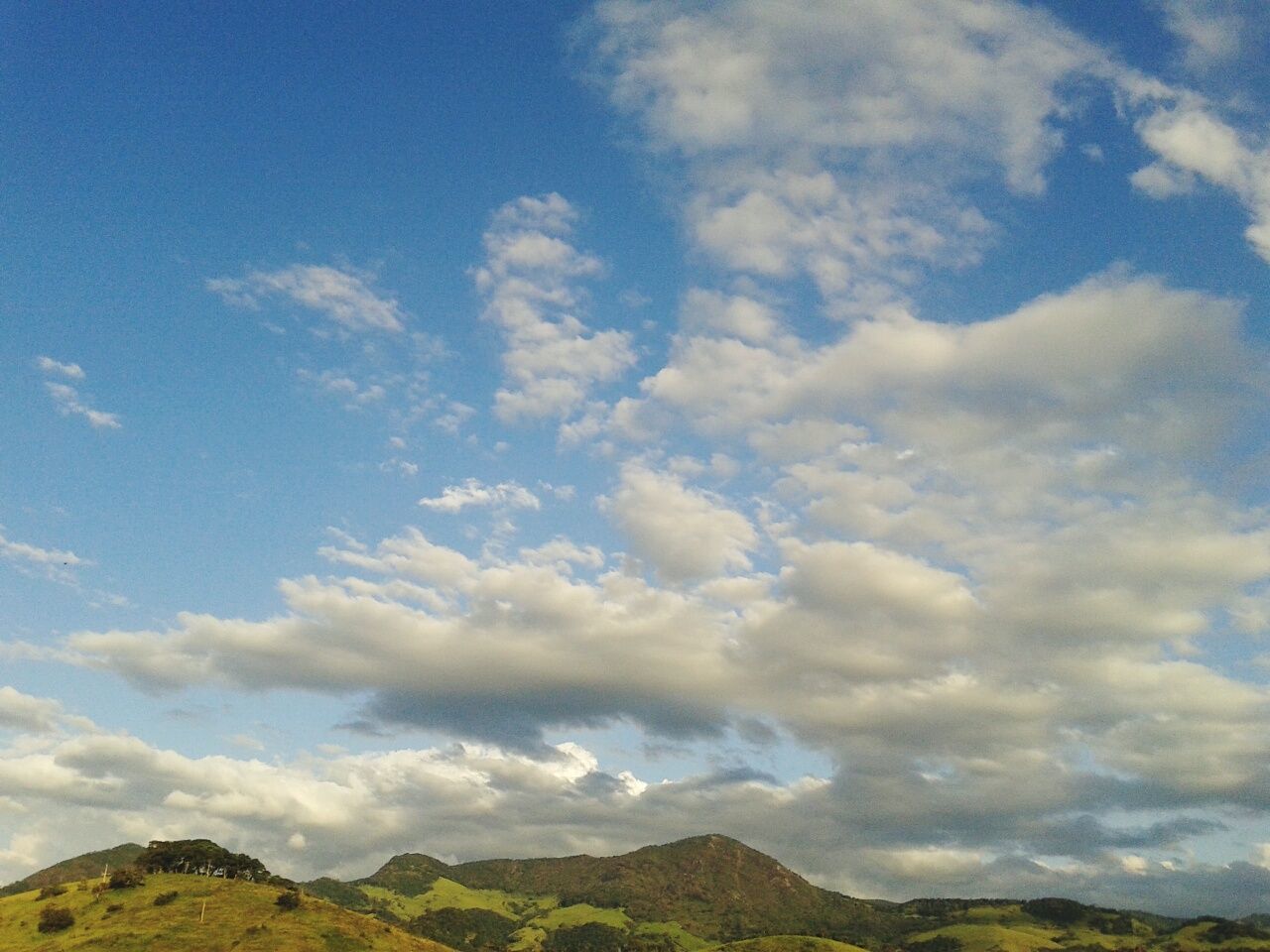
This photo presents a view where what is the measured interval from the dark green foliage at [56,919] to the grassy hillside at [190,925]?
1.21m

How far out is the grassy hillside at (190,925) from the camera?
16175 centimetres

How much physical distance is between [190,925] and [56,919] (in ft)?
89.5

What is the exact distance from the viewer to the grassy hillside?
16175 cm

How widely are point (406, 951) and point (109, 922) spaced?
5871 cm

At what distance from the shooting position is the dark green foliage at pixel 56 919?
170500 millimetres

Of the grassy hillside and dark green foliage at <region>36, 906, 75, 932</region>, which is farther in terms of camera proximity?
dark green foliage at <region>36, 906, 75, 932</region>

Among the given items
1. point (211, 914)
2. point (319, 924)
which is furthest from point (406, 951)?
point (211, 914)

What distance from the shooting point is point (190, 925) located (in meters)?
172

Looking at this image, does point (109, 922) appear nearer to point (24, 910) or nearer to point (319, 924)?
point (24, 910)

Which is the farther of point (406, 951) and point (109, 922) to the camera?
point (406, 951)

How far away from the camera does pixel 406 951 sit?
185125mm

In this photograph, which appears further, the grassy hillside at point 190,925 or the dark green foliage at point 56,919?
the dark green foliage at point 56,919

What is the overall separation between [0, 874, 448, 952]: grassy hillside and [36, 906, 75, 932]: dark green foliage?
1.21 metres

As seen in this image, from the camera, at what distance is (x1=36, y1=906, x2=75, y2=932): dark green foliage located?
17050 cm
